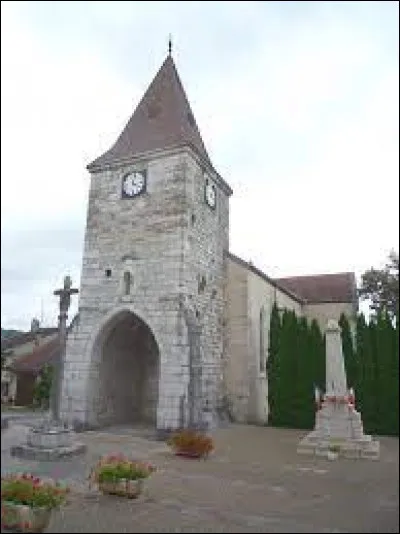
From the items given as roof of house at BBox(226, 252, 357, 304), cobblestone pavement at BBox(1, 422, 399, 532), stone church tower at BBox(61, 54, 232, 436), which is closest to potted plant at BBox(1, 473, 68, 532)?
cobblestone pavement at BBox(1, 422, 399, 532)

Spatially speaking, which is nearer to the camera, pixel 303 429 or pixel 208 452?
pixel 208 452

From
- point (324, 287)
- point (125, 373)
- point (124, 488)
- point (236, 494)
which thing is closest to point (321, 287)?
point (324, 287)

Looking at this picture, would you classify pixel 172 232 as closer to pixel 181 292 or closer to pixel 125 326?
pixel 181 292

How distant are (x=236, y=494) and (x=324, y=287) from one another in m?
19.3

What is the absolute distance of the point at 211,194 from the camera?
742 inches

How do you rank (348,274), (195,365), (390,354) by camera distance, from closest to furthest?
(195,365) → (390,354) → (348,274)

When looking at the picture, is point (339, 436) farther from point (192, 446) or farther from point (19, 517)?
point (19, 517)

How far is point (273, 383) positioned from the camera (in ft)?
59.0

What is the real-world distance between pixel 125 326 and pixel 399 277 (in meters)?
14.2

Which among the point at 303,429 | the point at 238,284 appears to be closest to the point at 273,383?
the point at 303,429

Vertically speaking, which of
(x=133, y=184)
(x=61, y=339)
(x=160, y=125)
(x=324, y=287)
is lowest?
(x=61, y=339)

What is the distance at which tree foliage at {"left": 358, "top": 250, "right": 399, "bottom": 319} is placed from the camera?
23.8 meters

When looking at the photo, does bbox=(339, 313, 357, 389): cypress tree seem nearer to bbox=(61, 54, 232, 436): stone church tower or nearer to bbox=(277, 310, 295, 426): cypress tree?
bbox=(277, 310, 295, 426): cypress tree

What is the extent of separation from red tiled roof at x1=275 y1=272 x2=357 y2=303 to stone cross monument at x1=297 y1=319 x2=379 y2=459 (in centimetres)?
1064
